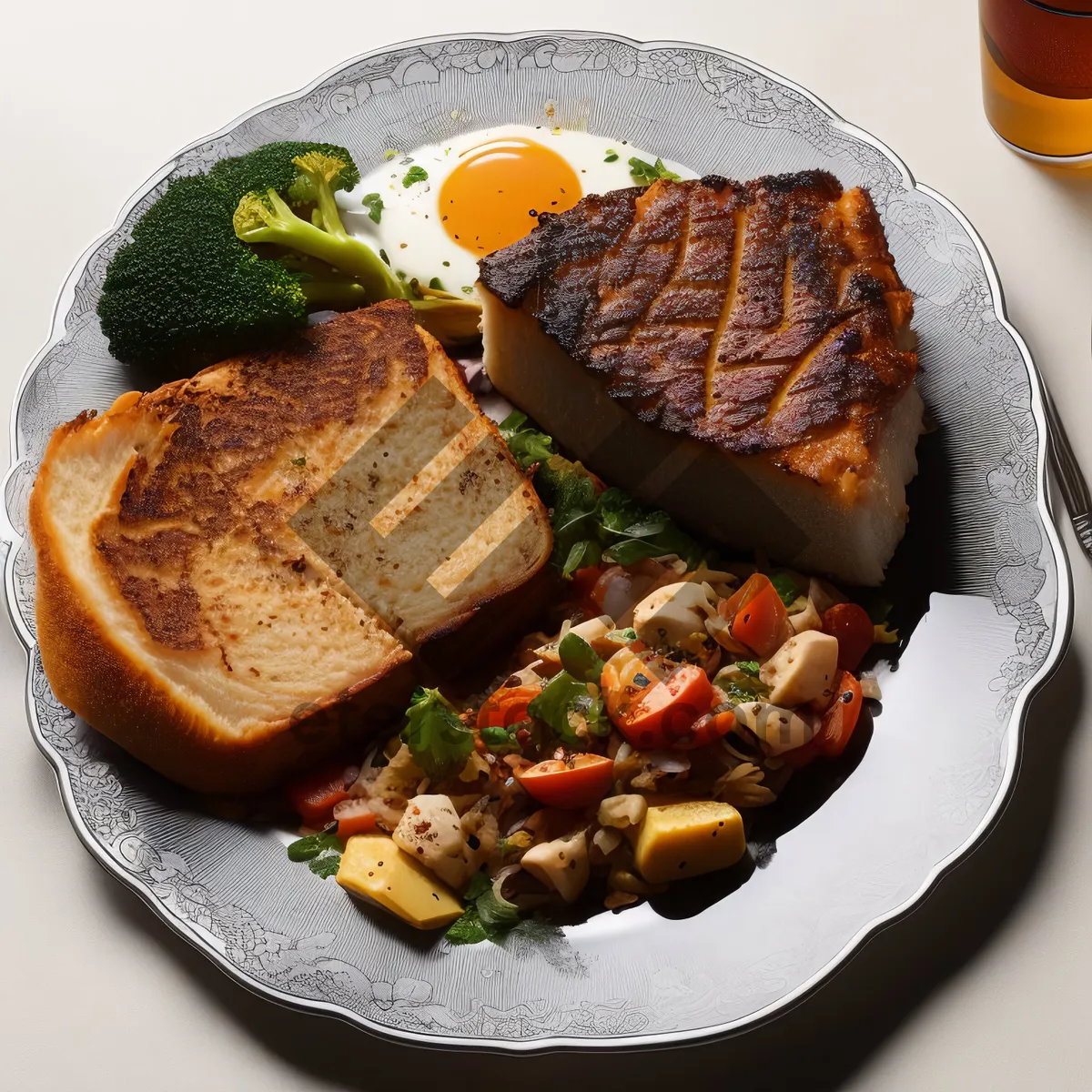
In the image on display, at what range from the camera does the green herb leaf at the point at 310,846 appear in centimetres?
406

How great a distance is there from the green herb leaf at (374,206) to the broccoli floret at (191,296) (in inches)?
23.9

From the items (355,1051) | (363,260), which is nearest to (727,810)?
(355,1051)

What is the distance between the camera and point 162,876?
396cm

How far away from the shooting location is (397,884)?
381 cm

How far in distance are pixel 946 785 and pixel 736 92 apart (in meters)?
3.33

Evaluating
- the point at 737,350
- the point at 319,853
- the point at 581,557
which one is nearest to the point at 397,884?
the point at 319,853

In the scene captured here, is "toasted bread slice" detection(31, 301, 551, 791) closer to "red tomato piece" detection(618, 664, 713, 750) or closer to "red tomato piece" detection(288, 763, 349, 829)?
"red tomato piece" detection(288, 763, 349, 829)

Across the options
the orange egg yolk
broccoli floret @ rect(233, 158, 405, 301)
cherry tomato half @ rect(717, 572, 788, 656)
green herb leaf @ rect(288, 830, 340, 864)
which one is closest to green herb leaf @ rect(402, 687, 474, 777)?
green herb leaf @ rect(288, 830, 340, 864)

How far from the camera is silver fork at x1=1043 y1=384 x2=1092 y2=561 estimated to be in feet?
15.1

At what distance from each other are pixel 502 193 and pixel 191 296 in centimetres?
152

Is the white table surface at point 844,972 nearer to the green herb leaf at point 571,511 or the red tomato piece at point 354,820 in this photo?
the red tomato piece at point 354,820

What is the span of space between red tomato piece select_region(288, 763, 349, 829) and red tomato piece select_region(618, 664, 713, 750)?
1065 millimetres

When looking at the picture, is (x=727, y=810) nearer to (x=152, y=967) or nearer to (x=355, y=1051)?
(x=355, y=1051)

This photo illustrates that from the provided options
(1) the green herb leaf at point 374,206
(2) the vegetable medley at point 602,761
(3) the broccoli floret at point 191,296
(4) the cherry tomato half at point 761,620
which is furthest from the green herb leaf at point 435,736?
(1) the green herb leaf at point 374,206
